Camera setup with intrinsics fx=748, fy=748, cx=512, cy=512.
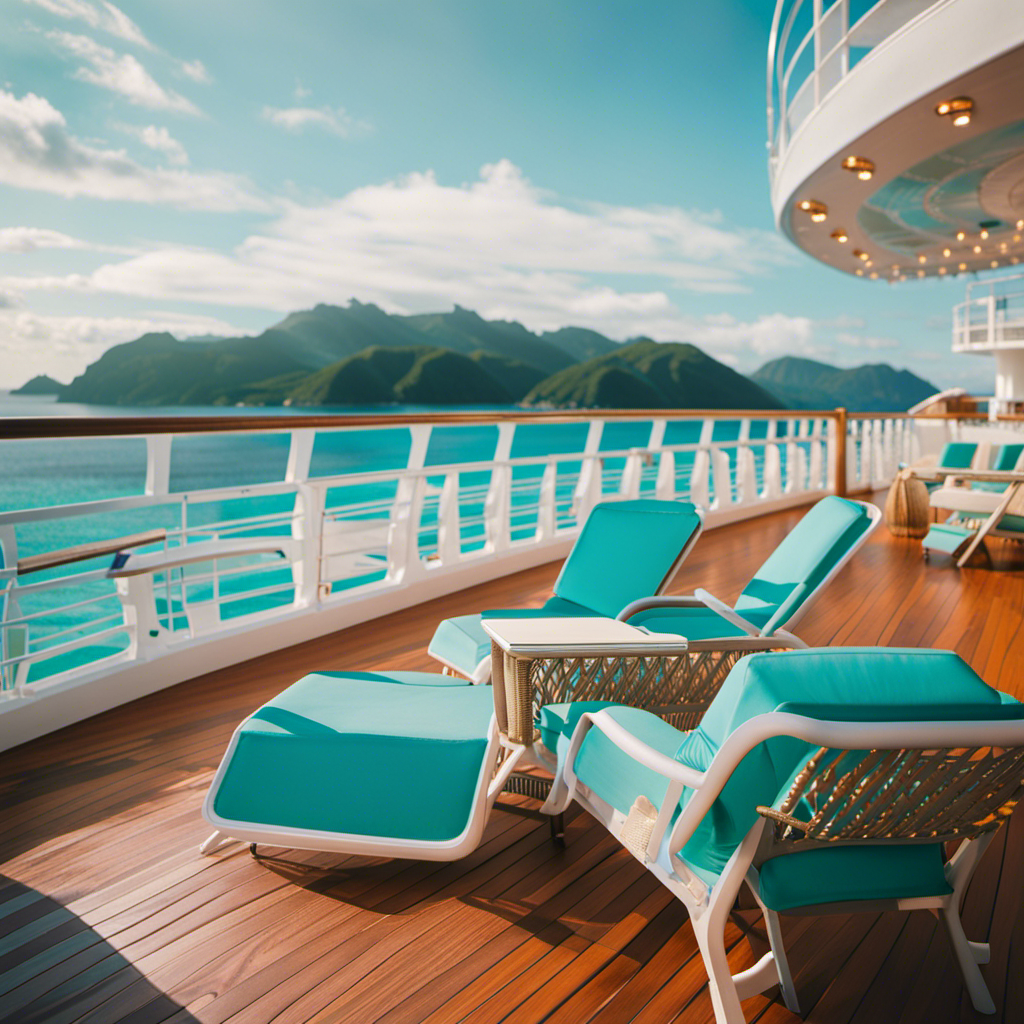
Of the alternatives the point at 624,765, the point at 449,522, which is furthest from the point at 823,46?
the point at 624,765

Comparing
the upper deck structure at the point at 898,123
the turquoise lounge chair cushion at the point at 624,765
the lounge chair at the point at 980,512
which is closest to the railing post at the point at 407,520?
the turquoise lounge chair cushion at the point at 624,765

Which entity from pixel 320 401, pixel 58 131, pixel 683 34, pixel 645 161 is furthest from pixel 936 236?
pixel 58 131

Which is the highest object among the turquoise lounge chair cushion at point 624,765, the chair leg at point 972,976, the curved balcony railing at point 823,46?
the curved balcony railing at point 823,46

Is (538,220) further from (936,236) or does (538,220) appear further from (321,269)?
(936,236)

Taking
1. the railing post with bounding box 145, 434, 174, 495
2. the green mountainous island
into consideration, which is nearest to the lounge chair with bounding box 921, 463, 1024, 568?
the railing post with bounding box 145, 434, 174, 495

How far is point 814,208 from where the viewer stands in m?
9.02

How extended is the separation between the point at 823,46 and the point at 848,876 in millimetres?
8591

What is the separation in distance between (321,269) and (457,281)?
11310 millimetres

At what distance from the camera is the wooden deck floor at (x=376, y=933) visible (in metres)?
1.33

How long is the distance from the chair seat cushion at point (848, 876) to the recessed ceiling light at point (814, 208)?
9.21 meters

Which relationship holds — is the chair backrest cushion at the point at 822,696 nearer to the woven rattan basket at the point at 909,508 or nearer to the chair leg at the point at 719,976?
the chair leg at the point at 719,976

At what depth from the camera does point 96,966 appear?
4.65ft

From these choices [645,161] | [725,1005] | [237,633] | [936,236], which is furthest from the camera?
[645,161]

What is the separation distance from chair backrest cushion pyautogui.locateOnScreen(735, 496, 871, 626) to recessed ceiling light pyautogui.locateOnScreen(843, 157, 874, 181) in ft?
21.3
